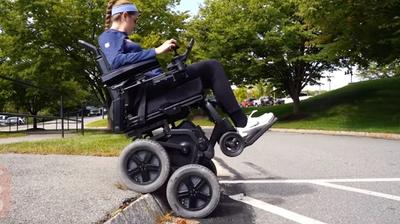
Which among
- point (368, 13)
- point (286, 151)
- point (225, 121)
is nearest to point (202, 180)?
point (225, 121)

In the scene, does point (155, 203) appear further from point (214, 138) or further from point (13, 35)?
point (13, 35)

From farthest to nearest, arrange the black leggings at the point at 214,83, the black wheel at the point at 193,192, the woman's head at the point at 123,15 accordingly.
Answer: the woman's head at the point at 123,15 < the black leggings at the point at 214,83 < the black wheel at the point at 193,192

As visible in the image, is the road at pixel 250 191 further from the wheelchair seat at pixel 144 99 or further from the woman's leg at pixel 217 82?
the woman's leg at pixel 217 82

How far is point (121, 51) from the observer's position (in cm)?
431

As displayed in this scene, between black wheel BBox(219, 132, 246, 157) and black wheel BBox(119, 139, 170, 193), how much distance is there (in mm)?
595

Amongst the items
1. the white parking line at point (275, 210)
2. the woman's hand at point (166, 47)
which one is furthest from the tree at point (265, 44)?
the woman's hand at point (166, 47)

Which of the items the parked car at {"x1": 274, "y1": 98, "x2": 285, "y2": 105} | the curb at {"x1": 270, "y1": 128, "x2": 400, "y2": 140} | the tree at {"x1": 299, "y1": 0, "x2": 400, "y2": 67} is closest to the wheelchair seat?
the curb at {"x1": 270, "y1": 128, "x2": 400, "y2": 140}

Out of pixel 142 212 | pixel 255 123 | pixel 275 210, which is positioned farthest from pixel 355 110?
pixel 142 212

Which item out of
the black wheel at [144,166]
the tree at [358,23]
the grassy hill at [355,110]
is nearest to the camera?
the black wheel at [144,166]

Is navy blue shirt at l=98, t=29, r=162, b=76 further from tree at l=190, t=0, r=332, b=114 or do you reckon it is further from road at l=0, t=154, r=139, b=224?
tree at l=190, t=0, r=332, b=114

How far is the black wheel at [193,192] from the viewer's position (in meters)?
3.93

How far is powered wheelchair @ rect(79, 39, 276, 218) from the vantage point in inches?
157

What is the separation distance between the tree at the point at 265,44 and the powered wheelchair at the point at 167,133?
19.9 m

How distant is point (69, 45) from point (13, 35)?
2719 millimetres
